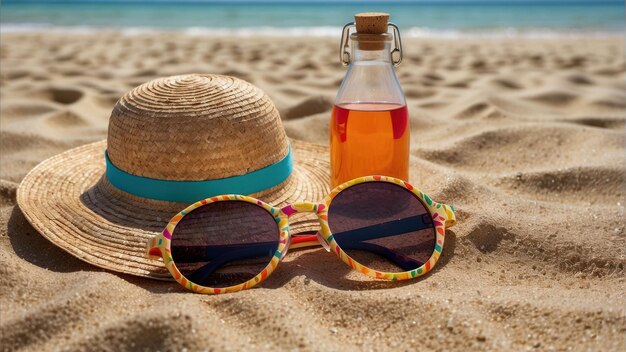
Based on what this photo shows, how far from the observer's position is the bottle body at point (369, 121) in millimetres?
1627

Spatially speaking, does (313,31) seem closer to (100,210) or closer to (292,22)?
(292,22)

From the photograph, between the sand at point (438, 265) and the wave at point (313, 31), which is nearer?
the sand at point (438, 265)

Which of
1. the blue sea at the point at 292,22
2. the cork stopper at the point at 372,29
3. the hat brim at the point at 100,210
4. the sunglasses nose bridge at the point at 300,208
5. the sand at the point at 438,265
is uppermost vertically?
the cork stopper at the point at 372,29

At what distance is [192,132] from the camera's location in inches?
59.4

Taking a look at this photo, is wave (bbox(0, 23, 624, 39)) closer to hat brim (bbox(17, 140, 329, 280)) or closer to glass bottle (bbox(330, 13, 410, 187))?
hat brim (bbox(17, 140, 329, 280))

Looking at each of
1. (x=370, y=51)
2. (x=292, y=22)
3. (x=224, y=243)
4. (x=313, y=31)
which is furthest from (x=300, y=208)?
(x=292, y=22)

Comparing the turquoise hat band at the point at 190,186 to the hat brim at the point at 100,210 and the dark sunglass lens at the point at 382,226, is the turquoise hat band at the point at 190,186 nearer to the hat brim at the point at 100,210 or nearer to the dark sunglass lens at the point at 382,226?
the hat brim at the point at 100,210

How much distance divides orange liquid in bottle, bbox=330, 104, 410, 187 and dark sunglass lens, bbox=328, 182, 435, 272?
0.46 ft

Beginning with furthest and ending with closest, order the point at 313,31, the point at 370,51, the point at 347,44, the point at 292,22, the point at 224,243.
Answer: the point at 292,22 → the point at 313,31 → the point at 347,44 → the point at 370,51 → the point at 224,243

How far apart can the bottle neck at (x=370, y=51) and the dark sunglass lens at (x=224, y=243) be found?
1.68 feet

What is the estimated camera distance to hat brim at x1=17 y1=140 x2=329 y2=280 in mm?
1426

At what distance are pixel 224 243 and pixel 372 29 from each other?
2.26 ft

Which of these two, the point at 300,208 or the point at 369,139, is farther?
the point at 369,139

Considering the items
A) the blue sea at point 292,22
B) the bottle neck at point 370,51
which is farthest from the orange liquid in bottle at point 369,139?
the blue sea at point 292,22
